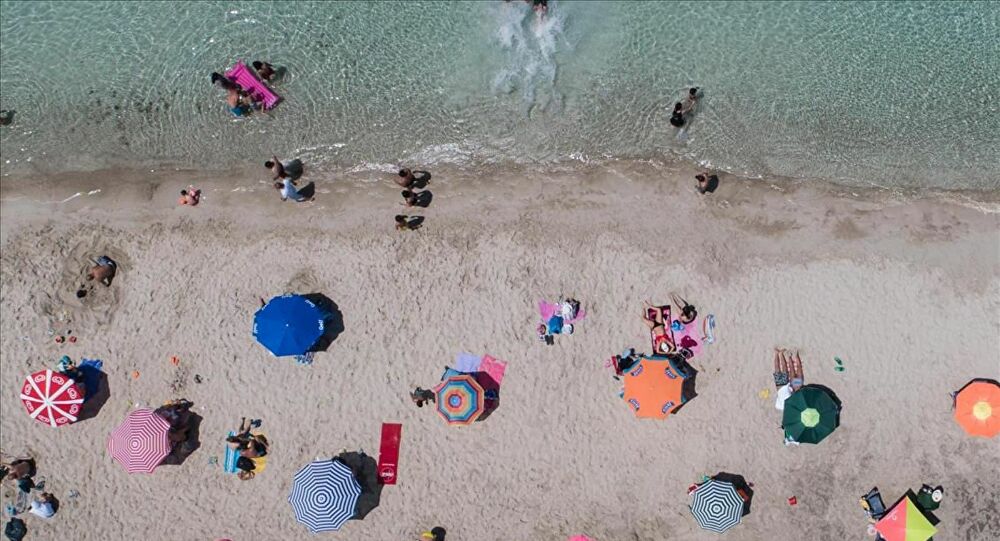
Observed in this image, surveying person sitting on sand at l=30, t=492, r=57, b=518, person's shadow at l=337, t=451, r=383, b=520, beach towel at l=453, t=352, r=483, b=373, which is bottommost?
person sitting on sand at l=30, t=492, r=57, b=518

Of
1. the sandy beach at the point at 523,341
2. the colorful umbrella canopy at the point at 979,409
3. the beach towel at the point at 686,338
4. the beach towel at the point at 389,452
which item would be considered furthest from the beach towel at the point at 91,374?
the colorful umbrella canopy at the point at 979,409

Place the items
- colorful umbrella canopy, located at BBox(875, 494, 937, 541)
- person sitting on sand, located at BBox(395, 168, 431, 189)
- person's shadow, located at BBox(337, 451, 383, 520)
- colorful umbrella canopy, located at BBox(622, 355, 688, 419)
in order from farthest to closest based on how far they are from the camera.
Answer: person sitting on sand, located at BBox(395, 168, 431, 189) < person's shadow, located at BBox(337, 451, 383, 520) < colorful umbrella canopy, located at BBox(622, 355, 688, 419) < colorful umbrella canopy, located at BBox(875, 494, 937, 541)

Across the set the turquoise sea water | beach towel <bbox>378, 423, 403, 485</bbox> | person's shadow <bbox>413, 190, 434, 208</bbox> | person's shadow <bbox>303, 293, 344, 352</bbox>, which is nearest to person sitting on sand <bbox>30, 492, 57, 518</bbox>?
person's shadow <bbox>303, 293, 344, 352</bbox>

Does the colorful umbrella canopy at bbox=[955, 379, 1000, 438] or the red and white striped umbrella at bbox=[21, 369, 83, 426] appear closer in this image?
the colorful umbrella canopy at bbox=[955, 379, 1000, 438]

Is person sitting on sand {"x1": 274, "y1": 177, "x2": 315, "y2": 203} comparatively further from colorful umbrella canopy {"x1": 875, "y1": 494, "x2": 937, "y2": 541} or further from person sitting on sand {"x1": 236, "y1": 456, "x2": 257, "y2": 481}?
colorful umbrella canopy {"x1": 875, "y1": 494, "x2": 937, "y2": 541}

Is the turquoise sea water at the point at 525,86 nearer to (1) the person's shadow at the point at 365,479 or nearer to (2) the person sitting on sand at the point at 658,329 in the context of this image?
(2) the person sitting on sand at the point at 658,329

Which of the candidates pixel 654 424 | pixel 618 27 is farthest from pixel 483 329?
pixel 618 27

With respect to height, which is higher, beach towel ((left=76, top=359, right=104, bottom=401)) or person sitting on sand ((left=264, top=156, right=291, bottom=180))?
person sitting on sand ((left=264, top=156, right=291, bottom=180))

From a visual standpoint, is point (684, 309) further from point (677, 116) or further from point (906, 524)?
point (906, 524)
